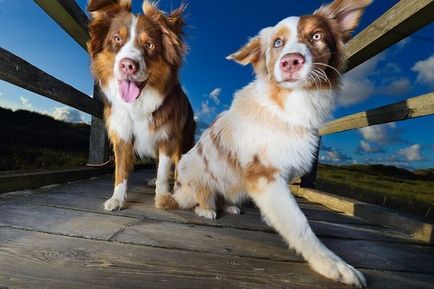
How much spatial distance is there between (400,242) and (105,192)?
89.7 inches

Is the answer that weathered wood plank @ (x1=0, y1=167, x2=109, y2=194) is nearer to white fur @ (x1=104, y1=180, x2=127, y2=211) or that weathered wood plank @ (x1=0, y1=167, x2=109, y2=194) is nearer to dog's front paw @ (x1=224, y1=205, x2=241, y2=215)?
white fur @ (x1=104, y1=180, x2=127, y2=211)

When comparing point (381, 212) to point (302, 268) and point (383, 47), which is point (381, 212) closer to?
point (383, 47)

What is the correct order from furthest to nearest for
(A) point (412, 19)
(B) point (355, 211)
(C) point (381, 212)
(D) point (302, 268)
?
1. (B) point (355, 211)
2. (C) point (381, 212)
3. (A) point (412, 19)
4. (D) point (302, 268)

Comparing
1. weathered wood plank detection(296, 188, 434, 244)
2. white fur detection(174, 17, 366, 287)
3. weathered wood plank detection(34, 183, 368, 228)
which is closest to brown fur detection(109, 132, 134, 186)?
weathered wood plank detection(34, 183, 368, 228)

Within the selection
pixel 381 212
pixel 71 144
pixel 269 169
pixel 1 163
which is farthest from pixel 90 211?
pixel 71 144

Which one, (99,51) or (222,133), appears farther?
(99,51)

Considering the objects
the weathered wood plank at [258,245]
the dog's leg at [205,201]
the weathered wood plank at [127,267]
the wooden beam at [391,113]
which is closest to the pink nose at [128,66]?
the dog's leg at [205,201]

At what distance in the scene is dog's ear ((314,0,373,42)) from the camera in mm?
2131

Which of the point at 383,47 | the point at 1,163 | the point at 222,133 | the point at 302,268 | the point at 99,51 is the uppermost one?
the point at 383,47

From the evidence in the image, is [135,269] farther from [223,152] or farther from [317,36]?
[317,36]

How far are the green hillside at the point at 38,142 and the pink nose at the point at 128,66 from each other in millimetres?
1805

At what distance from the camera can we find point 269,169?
187 cm

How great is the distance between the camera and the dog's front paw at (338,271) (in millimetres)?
1354

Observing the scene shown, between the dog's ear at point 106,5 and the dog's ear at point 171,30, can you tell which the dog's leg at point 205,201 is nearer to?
the dog's ear at point 171,30
